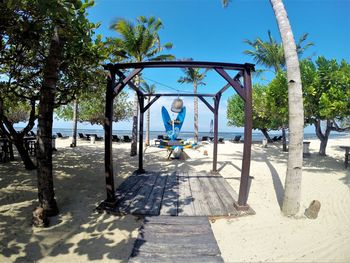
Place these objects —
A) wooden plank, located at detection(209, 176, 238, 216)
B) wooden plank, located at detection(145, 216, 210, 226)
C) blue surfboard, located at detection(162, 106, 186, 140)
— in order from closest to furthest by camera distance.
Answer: wooden plank, located at detection(145, 216, 210, 226) < wooden plank, located at detection(209, 176, 238, 216) < blue surfboard, located at detection(162, 106, 186, 140)

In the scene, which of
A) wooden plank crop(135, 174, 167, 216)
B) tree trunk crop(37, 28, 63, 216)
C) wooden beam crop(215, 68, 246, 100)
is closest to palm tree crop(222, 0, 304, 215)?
wooden beam crop(215, 68, 246, 100)

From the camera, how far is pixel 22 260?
3650 mm

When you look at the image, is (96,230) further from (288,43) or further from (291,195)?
(288,43)

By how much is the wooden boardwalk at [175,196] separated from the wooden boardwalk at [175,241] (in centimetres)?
→ 42

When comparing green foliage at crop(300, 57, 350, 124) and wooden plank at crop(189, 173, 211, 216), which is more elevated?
green foliage at crop(300, 57, 350, 124)

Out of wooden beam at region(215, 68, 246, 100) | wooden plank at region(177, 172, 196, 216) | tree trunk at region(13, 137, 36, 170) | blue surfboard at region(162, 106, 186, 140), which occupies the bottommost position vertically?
wooden plank at region(177, 172, 196, 216)

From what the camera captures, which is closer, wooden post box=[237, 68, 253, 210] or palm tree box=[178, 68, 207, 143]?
wooden post box=[237, 68, 253, 210]

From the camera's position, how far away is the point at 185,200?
6.45 meters

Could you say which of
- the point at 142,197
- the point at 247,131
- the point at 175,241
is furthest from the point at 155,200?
Answer: the point at 247,131

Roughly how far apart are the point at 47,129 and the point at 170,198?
3564 millimetres

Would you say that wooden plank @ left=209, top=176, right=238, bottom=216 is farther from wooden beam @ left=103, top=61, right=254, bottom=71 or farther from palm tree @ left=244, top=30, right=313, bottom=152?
palm tree @ left=244, top=30, right=313, bottom=152

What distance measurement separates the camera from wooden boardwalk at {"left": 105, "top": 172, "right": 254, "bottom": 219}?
5617 mm

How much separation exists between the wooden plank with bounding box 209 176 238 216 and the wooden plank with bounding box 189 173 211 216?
0.48 metres

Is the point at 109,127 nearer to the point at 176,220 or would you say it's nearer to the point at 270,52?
the point at 176,220
